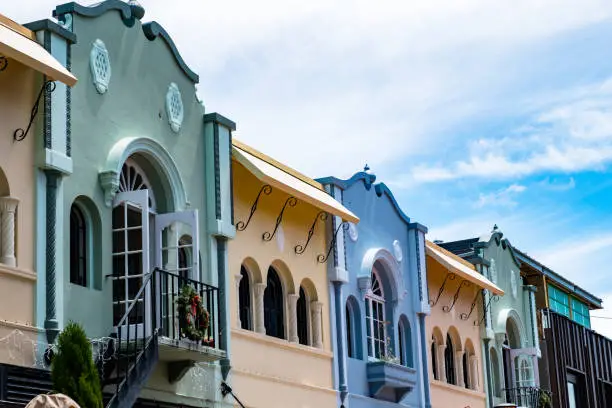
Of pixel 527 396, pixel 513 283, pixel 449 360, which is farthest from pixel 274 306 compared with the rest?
pixel 513 283

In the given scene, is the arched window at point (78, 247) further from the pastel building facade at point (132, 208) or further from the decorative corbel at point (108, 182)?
the decorative corbel at point (108, 182)

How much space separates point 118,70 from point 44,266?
3.55 meters

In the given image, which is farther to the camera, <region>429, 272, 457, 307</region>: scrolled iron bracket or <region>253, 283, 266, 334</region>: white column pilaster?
<region>429, 272, 457, 307</region>: scrolled iron bracket

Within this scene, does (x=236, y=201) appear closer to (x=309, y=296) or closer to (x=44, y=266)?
(x=309, y=296)

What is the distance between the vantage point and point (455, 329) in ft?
98.3

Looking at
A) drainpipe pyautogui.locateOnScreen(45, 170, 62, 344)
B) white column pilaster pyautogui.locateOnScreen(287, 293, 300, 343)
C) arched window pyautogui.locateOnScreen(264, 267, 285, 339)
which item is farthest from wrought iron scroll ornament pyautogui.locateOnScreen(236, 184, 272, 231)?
drainpipe pyautogui.locateOnScreen(45, 170, 62, 344)

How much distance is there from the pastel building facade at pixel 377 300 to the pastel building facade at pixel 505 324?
15.1 feet

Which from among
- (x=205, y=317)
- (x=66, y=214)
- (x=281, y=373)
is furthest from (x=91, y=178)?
(x=281, y=373)

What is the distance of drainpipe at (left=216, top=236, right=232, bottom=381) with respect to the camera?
19.7 m

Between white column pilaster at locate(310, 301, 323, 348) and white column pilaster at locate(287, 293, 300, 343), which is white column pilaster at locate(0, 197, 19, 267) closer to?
white column pilaster at locate(287, 293, 300, 343)

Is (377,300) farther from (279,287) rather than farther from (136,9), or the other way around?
(136,9)

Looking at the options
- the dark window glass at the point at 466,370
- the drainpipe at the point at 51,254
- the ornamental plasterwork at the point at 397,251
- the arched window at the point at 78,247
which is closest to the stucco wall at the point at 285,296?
the ornamental plasterwork at the point at 397,251

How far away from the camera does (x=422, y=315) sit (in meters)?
27.5

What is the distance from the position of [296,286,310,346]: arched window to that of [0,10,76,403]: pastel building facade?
8001 millimetres
